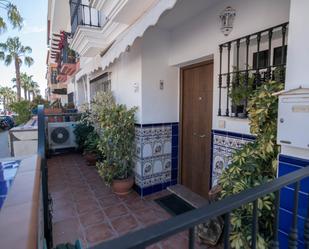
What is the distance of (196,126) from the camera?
14.0 feet

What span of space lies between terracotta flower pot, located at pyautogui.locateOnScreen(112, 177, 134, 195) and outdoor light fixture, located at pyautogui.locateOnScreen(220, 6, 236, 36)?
345 cm

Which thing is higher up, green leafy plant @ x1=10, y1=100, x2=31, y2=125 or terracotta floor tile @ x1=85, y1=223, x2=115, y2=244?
green leafy plant @ x1=10, y1=100, x2=31, y2=125

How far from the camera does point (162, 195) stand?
452 centimetres

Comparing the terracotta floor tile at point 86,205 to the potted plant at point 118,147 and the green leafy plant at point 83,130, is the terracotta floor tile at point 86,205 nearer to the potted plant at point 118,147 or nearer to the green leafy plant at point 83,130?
the potted plant at point 118,147

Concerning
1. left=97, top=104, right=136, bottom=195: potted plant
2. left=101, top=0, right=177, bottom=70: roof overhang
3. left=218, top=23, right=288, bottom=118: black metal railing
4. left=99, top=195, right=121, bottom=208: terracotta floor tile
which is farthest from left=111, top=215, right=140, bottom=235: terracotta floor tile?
left=101, top=0, right=177, bottom=70: roof overhang

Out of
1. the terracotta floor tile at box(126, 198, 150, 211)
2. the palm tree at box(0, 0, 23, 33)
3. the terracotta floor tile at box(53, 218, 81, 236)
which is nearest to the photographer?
the terracotta floor tile at box(53, 218, 81, 236)

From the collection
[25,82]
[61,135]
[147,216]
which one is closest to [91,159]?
[61,135]

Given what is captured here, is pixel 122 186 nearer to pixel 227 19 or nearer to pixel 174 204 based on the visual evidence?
pixel 174 204

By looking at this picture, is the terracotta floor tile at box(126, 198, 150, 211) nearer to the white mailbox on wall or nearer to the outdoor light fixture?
the white mailbox on wall

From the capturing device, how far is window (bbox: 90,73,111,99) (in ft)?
21.4

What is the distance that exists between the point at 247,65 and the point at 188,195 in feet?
9.30

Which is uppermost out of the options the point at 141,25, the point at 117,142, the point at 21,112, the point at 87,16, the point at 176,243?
the point at 87,16

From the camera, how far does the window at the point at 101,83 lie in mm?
6529

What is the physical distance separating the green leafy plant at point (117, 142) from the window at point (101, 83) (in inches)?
80.8
